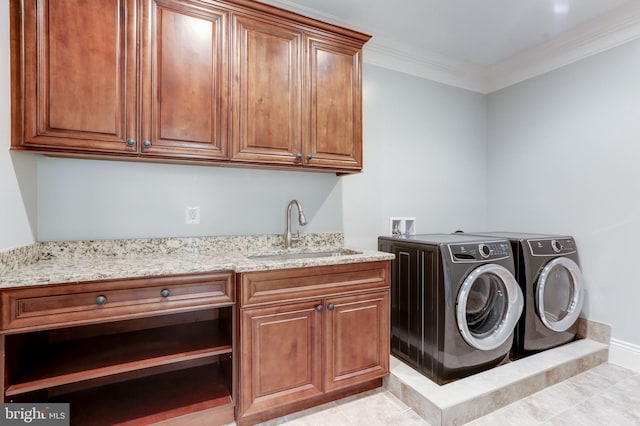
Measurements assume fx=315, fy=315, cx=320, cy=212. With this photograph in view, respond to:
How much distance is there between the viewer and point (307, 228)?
8.07 feet

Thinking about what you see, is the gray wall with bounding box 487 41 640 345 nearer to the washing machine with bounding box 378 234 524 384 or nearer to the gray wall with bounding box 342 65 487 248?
the gray wall with bounding box 342 65 487 248

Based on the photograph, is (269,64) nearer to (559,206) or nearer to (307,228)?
(307,228)

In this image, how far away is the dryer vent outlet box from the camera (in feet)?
9.40

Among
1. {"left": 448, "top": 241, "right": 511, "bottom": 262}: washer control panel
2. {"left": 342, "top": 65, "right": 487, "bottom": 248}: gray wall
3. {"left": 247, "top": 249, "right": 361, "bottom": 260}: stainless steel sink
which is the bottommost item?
{"left": 247, "top": 249, "right": 361, "bottom": 260}: stainless steel sink

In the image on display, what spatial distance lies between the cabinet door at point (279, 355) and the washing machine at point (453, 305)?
0.74m

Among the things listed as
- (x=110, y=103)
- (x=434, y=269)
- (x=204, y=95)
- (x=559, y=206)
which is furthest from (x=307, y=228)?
(x=559, y=206)

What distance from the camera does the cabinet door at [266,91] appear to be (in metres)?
1.88

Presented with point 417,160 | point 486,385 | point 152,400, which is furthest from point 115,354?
point 417,160

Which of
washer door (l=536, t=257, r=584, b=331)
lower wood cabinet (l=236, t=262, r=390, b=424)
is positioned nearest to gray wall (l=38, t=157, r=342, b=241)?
lower wood cabinet (l=236, t=262, r=390, b=424)

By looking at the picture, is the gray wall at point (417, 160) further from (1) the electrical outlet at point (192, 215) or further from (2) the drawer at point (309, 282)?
(1) the electrical outlet at point (192, 215)

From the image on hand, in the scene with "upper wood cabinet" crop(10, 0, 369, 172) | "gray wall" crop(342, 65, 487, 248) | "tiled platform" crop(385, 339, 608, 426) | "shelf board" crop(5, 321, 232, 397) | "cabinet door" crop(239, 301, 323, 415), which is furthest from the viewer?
"gray wall" crop(342, 65, 487, 248)

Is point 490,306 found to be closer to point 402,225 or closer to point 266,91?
point 402,225

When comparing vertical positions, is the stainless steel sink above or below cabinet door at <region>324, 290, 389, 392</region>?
above

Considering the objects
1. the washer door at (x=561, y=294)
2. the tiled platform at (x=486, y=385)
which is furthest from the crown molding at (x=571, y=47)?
the tiled platform at (x=486, y=385)
